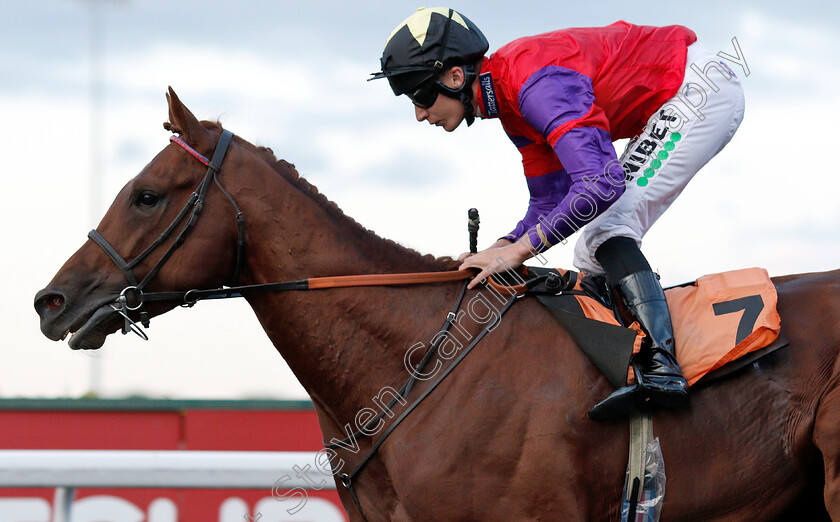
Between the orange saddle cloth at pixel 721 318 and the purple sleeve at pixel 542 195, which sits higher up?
the purple sleeve at pixel 542 195

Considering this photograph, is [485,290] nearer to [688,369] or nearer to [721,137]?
[688,369]

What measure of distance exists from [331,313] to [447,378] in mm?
460

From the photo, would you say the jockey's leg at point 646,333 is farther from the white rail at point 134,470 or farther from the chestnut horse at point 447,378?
the white rail at point 134,470

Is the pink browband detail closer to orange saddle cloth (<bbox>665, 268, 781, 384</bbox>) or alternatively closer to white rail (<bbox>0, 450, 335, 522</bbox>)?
white rail (<bbox>0, 450, 335, 522</bbox>)

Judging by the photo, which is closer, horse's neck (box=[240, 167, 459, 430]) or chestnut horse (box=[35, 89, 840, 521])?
chestnut horse (box=[35, 89, 840, 521])

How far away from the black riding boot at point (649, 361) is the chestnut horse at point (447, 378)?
7 cm

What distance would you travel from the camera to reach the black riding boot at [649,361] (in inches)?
103

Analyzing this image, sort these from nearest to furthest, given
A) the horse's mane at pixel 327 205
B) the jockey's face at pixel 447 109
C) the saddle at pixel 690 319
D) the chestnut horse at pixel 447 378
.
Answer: the chestnut horse at pixel 447 378
the saddle at pixel 690 319
the horse's mane at pixel 327 205
the jockey's face at pixel 447 109

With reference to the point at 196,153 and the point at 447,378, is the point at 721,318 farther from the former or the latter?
the point at 196,153

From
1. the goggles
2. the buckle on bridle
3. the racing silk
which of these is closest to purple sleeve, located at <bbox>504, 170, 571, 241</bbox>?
the racing silk

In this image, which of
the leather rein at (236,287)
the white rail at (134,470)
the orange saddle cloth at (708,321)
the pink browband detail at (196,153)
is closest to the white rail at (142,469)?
the white rail at (134,470)

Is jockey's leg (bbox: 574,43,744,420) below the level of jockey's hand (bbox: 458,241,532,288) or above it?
above

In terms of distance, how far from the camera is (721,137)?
3.15 m

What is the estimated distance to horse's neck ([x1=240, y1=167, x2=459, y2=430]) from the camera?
283 centimetres
